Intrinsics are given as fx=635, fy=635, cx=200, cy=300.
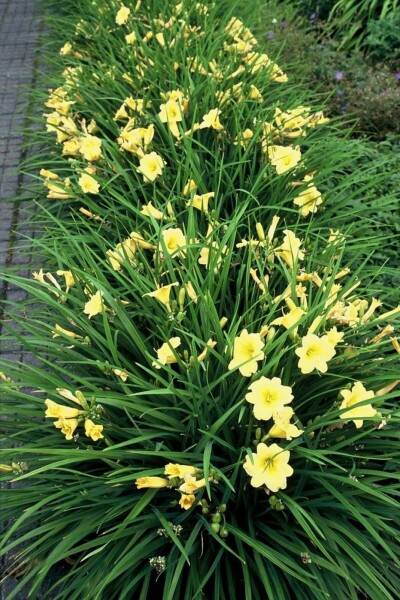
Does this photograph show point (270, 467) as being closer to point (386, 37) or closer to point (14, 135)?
point (14, 135)

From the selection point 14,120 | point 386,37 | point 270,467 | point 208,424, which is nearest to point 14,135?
point 14,120

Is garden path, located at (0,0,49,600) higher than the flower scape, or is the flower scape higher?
the flower scape

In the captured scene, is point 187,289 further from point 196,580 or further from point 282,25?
point 282,25

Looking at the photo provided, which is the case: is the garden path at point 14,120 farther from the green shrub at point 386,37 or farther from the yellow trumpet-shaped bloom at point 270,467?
the green shrub at point 386,37

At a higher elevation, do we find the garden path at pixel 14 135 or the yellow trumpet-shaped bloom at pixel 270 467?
the yellow trumpet-shaped bloom at pixel 270 467

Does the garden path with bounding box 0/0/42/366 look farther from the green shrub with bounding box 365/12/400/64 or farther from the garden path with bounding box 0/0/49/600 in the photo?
the green shrub with bounding box 365/12/400/64

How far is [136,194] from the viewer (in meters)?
2.63

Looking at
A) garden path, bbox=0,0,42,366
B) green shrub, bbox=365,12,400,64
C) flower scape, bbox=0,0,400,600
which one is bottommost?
garden path, bbox=0,0,42,366

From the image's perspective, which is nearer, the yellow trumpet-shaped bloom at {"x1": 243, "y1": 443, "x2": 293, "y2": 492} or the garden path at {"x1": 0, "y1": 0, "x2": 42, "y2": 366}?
the yellow trumpet-shaped bloom at {"x1": 243, "y1": 443, "x2": 293, "y2": 492}

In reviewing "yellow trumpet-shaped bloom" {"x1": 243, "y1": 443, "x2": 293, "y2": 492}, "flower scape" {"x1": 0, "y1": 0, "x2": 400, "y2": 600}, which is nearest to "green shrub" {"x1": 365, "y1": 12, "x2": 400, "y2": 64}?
"flower scape" {"x1": 0, "y1": 0, "x2": 400, "y2": 600}

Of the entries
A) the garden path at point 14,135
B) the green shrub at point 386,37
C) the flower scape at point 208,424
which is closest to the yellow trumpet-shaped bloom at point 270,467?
the flower scape at point 208,424

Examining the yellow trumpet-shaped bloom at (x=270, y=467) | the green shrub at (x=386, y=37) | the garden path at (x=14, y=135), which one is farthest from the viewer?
the green shrub at (x=386, y=37)

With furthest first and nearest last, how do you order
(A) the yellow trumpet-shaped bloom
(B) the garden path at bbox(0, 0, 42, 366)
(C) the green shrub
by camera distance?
(C) the green shrub < (B) the garden path at bbox(0, 0, 42, 366) < (A) the yellow trumpet-shaped bloom

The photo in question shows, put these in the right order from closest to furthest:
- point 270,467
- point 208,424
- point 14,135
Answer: point 270,467, point 208,424, point 14,135
